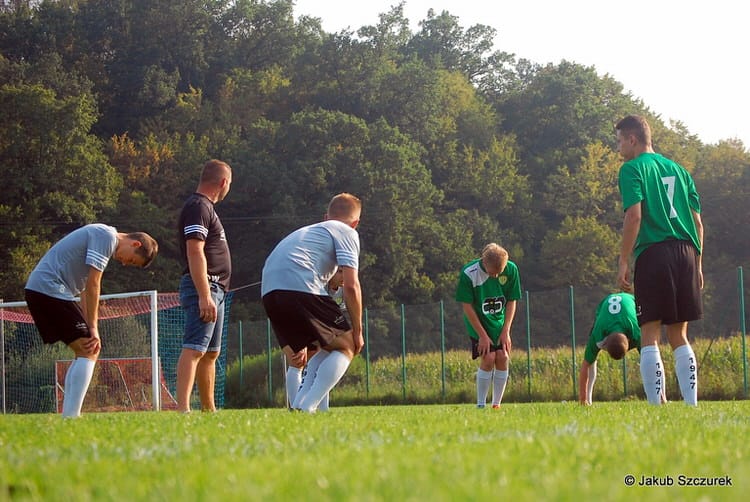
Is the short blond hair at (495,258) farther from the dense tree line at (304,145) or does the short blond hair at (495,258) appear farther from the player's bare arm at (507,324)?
the dense tree line at (304,145)

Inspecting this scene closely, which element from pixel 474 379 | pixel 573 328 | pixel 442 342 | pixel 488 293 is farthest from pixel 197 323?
pixel 442 342

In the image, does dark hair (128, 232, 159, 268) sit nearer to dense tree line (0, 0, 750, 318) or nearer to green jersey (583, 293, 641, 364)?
green jersey (583, 293, 641, 364)

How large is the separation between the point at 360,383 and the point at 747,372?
37.0ft

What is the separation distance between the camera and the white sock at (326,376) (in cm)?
679

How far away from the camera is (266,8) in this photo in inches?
2697

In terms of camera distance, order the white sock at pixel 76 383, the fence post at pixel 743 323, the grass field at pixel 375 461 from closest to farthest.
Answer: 1. the grass field at pixel 375 461
2. the white sock at pixel 76 383
3. the fence post at pixel 743 323

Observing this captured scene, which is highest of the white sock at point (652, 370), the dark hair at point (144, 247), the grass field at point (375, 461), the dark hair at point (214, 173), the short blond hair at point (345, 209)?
the dark hair at point (214, 173)

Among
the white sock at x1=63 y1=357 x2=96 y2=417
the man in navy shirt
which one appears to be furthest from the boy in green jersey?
the white sock at x1=63 y1=357 x2=96 y2=417

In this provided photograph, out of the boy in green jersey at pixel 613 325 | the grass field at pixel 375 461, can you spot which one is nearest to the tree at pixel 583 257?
the boy in green jersey at pixel 613 325

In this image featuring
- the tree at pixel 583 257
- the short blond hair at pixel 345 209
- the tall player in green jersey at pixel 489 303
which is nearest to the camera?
the short blond hair at pixel 345 209

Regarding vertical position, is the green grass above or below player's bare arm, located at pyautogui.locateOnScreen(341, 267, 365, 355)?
below

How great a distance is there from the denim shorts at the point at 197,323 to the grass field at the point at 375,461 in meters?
2.68

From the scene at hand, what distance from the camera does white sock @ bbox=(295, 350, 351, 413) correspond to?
6.79 metres

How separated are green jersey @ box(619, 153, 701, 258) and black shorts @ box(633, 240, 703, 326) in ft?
0.28
